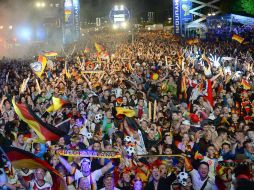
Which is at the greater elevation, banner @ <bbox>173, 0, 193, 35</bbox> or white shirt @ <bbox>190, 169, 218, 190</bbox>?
banner @ <bbox>173, 0, 193, 35</bbox>

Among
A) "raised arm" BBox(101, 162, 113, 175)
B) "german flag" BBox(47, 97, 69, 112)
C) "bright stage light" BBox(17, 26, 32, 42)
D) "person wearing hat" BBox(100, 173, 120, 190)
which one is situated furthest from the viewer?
"bright stage light" BBox(17, 26, 32, 42)

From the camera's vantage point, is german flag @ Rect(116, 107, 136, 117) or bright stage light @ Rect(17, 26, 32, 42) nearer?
german flag @ Rect(116, 107, 136, 117)

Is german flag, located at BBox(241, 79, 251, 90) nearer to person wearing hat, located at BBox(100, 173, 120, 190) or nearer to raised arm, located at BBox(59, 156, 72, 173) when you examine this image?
raised arm, located at BBox(59, 156, 72, 173)

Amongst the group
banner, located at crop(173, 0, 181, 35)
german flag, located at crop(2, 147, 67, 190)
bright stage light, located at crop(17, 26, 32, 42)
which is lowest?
german flag, located at crop(2, 147, 67, 190)

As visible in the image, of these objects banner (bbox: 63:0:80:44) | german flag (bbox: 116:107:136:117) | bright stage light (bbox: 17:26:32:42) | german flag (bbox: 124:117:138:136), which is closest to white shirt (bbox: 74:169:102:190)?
german flag (bbox: 124:117:138:136)

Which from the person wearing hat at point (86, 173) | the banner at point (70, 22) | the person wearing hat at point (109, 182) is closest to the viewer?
the person wearing hat at point (109, 182)

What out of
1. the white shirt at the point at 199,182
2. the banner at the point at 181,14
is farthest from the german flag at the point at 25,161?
the banner at the point at 181,14

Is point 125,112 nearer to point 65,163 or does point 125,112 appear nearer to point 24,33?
point 65,163

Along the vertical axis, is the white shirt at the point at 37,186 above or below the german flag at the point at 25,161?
below

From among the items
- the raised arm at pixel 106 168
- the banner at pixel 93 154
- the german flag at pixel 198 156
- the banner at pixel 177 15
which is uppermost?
the banner at pixel 177 15

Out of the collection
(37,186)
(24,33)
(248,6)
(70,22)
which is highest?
(248,6)

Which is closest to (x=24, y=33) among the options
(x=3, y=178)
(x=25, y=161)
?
(x=3, y=178)

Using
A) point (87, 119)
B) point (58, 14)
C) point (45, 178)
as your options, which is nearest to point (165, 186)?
point (45, 178)

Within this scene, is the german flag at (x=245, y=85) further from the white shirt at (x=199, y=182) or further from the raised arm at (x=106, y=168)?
the raised arm at (x=106, y=168)
